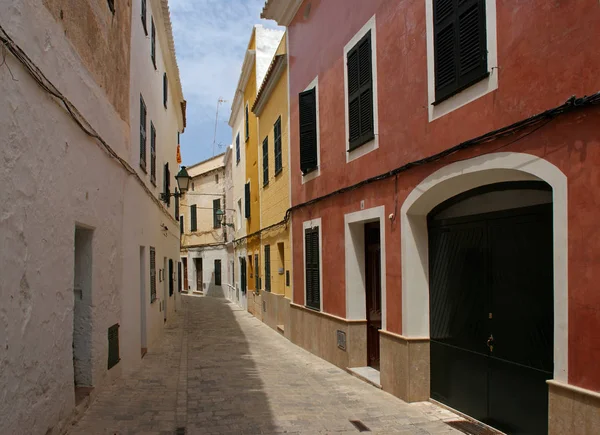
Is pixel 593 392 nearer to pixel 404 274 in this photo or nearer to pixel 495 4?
pixel 404 274

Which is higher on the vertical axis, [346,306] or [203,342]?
[346,306]

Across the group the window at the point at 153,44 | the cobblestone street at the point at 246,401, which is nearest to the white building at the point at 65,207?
the cobblestone street at the point at 246,401

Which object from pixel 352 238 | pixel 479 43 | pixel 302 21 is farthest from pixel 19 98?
pixel 302 21

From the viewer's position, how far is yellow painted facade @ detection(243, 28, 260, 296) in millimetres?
17953

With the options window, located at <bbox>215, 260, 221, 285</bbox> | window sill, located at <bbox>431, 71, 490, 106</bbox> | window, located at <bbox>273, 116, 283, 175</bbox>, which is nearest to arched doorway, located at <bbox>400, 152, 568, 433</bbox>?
window sill, located at <bbox>431, 71, 490, 106</bbox>

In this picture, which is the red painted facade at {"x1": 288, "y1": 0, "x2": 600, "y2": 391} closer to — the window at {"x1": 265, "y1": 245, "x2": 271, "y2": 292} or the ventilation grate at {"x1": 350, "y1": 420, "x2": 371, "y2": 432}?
the ventilation grate at {"x1": 350, "y1": 420, "x2": 371, "y2": 432}

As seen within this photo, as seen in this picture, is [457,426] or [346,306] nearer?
[457,426]

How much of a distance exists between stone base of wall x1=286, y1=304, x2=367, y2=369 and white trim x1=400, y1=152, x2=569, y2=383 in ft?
6.87

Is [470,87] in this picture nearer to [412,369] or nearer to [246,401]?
[412,369]

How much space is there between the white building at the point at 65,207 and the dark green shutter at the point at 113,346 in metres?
0.01

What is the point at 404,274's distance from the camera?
264 inches

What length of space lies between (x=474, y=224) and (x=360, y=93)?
317 cm

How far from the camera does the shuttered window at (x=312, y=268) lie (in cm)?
1035

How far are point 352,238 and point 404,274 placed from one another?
A: 2.10 m
